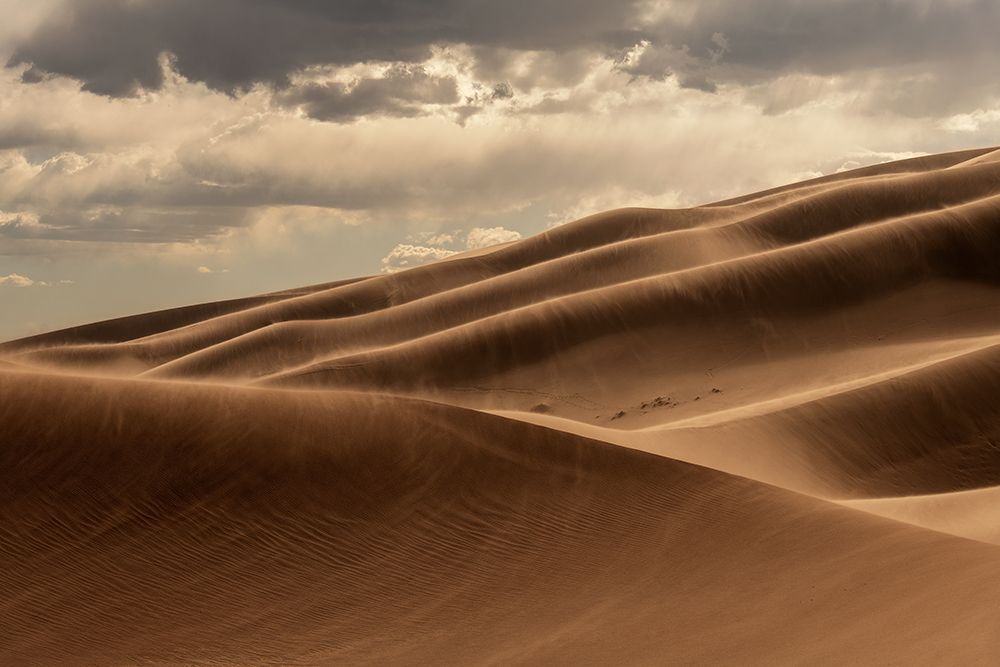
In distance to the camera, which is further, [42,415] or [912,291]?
[912,291]

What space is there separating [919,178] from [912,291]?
681 inches

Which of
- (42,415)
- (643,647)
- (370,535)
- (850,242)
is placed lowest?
(643,647)

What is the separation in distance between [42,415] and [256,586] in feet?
15.1

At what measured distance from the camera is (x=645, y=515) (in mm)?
13781

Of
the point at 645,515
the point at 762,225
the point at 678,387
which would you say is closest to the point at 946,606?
the point at 645,515

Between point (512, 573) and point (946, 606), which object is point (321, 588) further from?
point (946, 606)

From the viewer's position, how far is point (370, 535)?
13.2 meters

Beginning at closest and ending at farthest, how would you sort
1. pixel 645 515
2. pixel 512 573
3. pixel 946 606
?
pixel 946 606, pixel 512 573, pixel 645 515

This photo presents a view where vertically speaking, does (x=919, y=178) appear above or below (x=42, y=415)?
above

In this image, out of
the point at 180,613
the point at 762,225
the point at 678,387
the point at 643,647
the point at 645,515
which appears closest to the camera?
the point at 643,647

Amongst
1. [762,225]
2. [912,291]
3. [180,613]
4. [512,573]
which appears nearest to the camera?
[180,613]

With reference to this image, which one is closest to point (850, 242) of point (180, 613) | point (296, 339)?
point (296, 339)

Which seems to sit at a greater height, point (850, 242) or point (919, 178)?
point (919, 178)

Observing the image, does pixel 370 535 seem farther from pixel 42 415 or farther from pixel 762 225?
pixel 762 225
